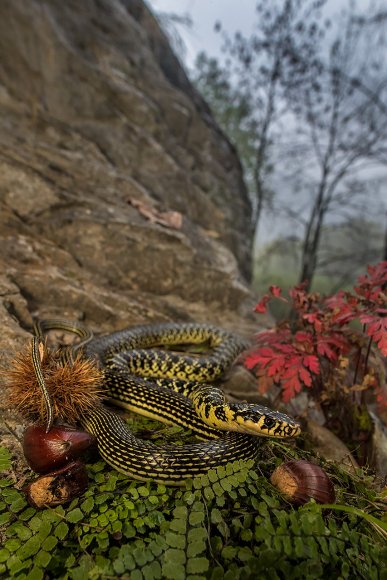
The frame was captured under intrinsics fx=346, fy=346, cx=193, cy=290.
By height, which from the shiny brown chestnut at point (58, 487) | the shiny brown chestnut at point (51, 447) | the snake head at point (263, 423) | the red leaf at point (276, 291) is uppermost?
the red leaf at point (276, 291)

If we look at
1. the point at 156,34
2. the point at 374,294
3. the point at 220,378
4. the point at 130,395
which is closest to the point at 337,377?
the point at 374,294

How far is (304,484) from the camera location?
2.18m

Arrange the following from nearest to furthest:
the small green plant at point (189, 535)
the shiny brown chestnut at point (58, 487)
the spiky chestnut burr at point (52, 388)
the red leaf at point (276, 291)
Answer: the small green plant at point (189, 535), the shiny brown chestnut at point (58, 487), the spiky chestnut burr at point (52, 388), the red leaf at point (276, 291)

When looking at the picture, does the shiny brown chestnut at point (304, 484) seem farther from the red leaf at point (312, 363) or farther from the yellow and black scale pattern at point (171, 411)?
the red leaf at point (312, 363)

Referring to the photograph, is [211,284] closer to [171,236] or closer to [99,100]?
[171,236]

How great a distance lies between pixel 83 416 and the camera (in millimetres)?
2814

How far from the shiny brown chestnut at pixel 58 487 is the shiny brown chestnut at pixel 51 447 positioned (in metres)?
0.05

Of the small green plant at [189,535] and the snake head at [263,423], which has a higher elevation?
the snake head at [263,423]

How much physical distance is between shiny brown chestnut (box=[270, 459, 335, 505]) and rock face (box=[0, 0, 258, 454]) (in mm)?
2700

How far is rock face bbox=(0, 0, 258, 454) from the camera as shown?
5469mm

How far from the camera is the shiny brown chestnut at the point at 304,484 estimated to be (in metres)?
2.16

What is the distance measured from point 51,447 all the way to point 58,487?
0.23 m

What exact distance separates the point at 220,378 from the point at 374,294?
2.10 m

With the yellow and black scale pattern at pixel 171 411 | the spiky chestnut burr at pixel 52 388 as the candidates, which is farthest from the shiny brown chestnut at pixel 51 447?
the yellow and black scale pattern at pixel 171 411
